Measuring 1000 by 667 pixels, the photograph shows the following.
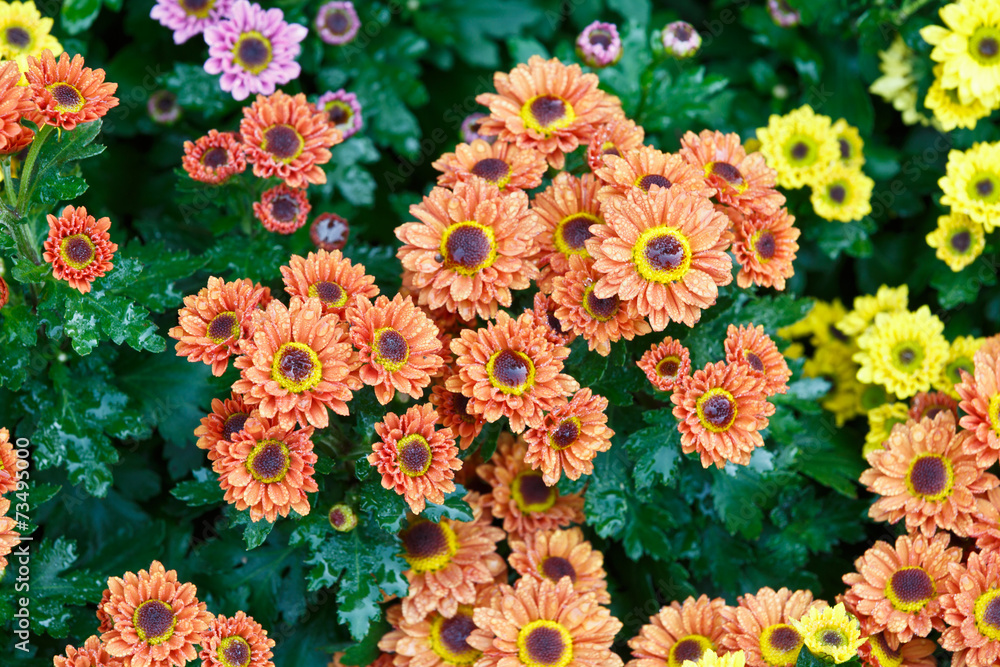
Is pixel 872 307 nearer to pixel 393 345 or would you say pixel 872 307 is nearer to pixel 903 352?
pixel 903 352

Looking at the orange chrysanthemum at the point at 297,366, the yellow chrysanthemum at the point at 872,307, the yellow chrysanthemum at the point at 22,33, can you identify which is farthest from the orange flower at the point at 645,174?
the yellow chrysanthemum at the point at 22,33

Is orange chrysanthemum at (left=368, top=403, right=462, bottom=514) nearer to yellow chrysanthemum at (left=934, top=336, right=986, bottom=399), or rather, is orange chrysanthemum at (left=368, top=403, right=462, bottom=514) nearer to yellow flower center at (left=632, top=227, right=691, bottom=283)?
yellow flower center at (left=632, top=227, right=691, bottom=283)

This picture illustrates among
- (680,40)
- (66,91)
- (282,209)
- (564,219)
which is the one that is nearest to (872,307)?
(680,40)

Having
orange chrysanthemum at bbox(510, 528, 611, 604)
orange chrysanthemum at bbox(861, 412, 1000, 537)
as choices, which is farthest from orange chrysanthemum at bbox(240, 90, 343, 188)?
orange chrysanthemum at bbox(861, 412, 1000, 537)

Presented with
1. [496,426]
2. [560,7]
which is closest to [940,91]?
[560,7]

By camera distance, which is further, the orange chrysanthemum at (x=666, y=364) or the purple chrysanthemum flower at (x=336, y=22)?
the purple chrysanthemum flower at (x=336, y=22)

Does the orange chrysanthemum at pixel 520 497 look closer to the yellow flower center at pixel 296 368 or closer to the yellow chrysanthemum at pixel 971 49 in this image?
the yellow flower center at pixel 296 368

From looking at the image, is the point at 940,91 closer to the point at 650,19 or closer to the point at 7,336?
the point at 650,19
